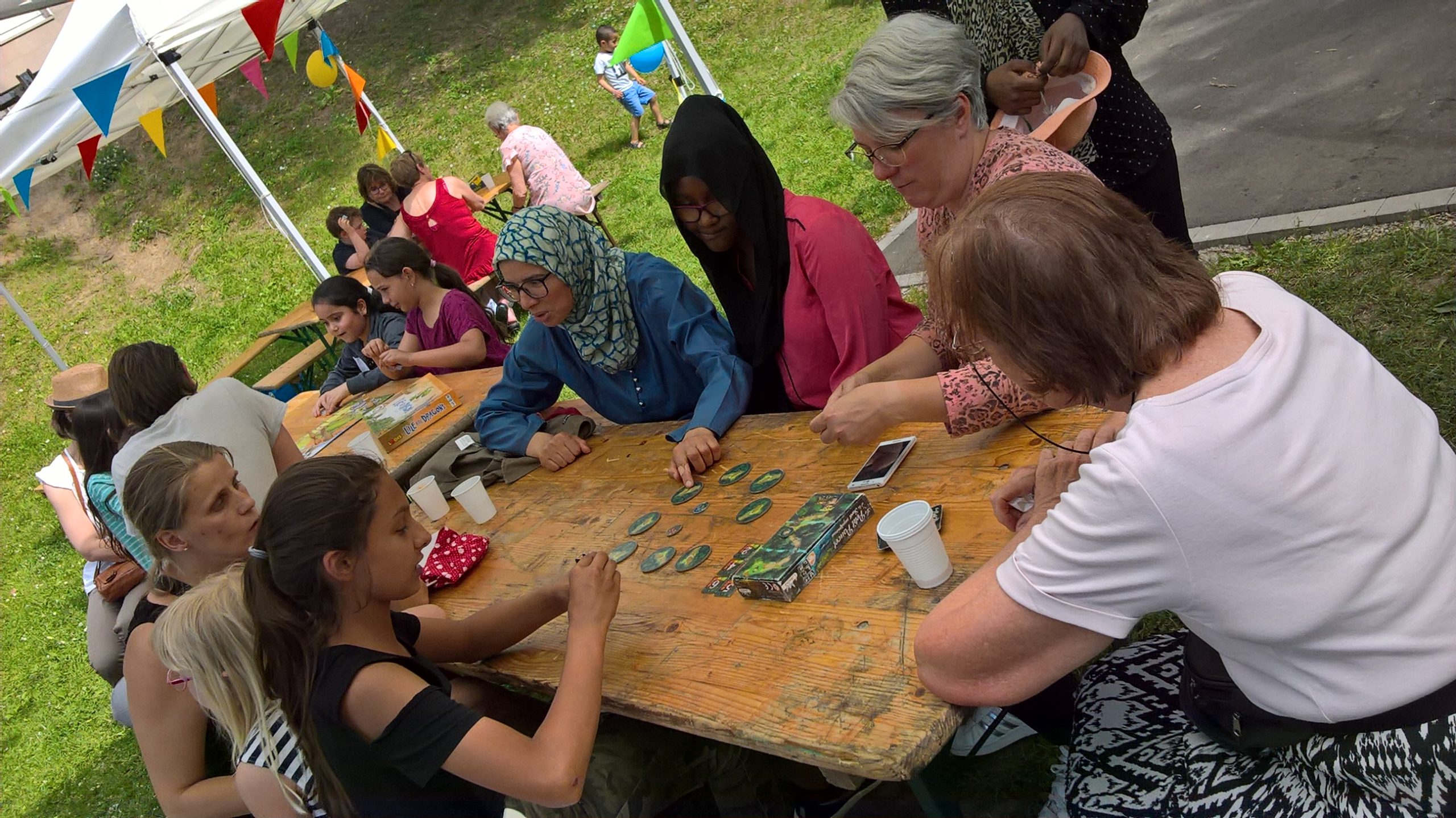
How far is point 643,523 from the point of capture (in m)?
2.57

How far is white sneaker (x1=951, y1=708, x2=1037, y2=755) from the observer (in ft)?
8.21

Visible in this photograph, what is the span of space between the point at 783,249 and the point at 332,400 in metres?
3.50

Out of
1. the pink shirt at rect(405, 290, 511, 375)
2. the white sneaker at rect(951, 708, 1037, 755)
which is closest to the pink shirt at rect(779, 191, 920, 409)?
the white sneaker at rect(951, 708, 1037, 755)

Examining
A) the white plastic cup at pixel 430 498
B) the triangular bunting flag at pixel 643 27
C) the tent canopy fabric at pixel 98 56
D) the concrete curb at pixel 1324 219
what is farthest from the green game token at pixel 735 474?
the tent canopy fabric at pixel 98 56

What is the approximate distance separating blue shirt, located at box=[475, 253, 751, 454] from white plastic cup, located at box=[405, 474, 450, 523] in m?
0.27

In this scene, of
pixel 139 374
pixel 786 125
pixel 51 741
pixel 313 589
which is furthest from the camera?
pixel 786 125

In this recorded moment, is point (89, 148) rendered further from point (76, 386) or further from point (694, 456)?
point (694, 456)

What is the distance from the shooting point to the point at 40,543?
8641 millimetres

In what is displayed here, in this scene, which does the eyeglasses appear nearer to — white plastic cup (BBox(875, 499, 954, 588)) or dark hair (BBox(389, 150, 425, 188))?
white plastic cup (BBox(875, 499, 954, 588))

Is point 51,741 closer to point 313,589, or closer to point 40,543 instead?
point 40,543

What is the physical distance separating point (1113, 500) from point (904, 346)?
144cm

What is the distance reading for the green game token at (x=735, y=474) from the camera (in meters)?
2.56

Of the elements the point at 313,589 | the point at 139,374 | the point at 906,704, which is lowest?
the point at 906,704

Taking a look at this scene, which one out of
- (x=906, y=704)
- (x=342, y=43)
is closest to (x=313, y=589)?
(x=906, y=704)
